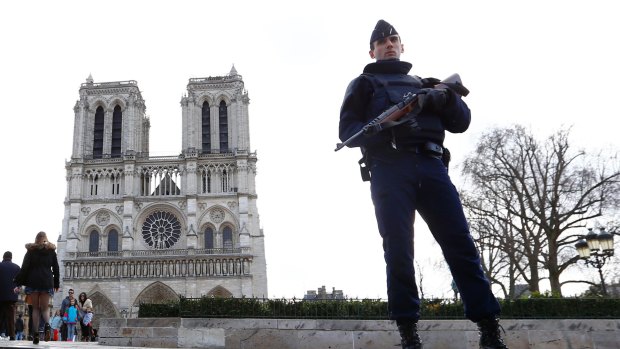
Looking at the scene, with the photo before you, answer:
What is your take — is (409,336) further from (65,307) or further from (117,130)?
(117,130)

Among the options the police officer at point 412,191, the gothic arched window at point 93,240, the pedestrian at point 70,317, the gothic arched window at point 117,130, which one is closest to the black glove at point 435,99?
the police officer at point 412,191

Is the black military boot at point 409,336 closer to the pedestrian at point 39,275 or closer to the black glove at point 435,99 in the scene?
the black glove at point 435,99

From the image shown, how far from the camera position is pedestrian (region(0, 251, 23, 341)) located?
345 inches

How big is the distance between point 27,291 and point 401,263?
20.6ft

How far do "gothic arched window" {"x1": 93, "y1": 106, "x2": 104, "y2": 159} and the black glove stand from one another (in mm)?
44605

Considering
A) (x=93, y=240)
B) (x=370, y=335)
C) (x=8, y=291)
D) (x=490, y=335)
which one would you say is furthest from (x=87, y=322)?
(x=93, y=240)

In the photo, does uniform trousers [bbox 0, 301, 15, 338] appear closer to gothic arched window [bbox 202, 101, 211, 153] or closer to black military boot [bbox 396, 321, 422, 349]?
black military boot [bbox 396, 321, 422, 349]

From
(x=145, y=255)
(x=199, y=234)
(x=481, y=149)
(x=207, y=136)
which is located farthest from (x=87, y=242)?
(x=481, y=149)

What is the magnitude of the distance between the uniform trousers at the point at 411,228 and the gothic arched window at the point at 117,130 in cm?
4430

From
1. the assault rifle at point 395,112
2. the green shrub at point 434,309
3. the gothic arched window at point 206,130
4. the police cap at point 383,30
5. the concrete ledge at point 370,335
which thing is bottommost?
the concrete ledge at point 370,335

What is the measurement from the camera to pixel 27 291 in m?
7.80

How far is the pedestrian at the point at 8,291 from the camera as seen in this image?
28.8 feet

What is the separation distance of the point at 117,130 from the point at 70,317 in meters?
33.4

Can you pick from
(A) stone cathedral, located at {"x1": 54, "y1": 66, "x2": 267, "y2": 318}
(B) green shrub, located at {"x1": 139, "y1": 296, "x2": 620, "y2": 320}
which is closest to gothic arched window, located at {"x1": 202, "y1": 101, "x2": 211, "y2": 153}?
(A) stone cathedral, located at {"x1": 54, "y1": 66, "x2": 267, "y2": 318}
